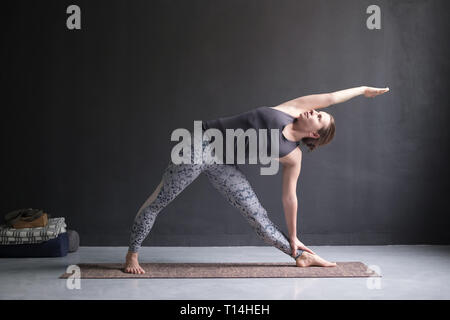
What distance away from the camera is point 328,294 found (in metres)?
2.85

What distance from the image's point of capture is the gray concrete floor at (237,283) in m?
2.83

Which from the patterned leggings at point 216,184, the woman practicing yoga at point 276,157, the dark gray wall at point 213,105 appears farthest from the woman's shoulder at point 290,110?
the dark gray wall at point 213,105

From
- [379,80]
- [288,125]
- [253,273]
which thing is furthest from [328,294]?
[379,80]

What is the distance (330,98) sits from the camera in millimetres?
3389

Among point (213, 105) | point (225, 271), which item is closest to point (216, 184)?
point (225, 271)

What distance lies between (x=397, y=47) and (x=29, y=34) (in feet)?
9.88

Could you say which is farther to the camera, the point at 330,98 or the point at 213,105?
the point at 213,105

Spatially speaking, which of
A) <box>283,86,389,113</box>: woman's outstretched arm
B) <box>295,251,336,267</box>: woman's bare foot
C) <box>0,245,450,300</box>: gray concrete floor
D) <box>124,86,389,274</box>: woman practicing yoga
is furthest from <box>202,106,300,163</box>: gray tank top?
<box>0,245,450,300</box>: gray concrete floor

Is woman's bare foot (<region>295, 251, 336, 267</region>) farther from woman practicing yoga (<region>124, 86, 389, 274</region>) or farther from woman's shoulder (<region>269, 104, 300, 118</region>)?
woman's shoulder (<region>269, 104, 300, 118</region>)

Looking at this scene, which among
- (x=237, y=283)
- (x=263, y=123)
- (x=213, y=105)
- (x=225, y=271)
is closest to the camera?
(x=237, y=283)

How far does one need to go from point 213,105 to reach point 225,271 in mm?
1658

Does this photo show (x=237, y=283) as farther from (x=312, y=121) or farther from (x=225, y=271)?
(x=312, y=121)

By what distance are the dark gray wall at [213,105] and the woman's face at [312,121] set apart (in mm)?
1295

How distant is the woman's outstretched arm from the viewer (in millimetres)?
3391
